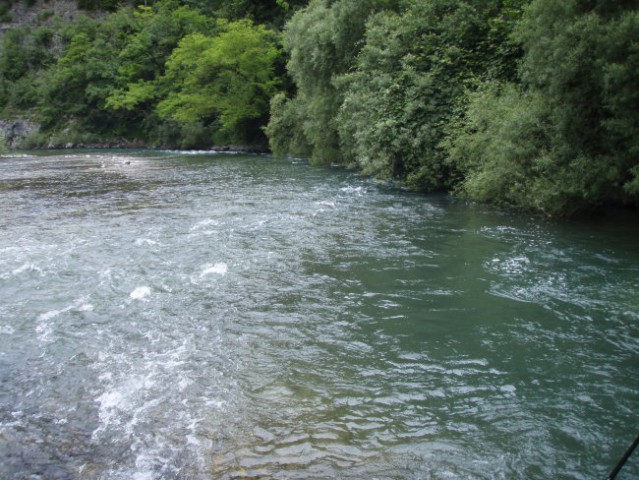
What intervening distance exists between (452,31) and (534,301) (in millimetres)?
15748

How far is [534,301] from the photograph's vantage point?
362 inches

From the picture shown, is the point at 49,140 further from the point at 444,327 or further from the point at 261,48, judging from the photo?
the point at 444,327

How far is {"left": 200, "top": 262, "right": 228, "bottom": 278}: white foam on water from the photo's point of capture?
1129cm

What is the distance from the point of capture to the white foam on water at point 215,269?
1129cm

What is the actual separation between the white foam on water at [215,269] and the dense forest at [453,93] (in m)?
8.87

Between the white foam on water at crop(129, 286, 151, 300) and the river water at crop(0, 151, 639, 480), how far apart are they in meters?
0.06

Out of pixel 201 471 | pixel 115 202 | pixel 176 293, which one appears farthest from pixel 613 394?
pixel 115 202

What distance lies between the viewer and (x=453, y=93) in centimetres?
1978

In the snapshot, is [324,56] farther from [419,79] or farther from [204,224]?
[204,224]

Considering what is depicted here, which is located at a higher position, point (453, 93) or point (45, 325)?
point (453, 93)

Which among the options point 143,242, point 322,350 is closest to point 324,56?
point 143,242

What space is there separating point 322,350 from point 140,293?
4.37 m

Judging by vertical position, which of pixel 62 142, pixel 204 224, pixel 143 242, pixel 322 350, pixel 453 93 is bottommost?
pixel 322 350

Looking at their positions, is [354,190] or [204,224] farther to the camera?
[354,190]
